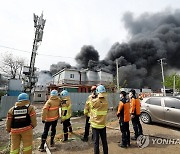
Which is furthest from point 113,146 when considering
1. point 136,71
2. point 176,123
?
point 136,71

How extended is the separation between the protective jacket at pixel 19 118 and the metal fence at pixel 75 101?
1093 cm

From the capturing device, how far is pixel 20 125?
3803 mm

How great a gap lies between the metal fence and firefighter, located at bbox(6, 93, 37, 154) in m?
10.9

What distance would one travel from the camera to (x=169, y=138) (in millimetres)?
5668

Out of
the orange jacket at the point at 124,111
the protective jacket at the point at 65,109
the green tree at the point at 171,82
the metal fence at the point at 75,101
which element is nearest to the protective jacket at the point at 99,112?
the orange jacket at the point at 124,111

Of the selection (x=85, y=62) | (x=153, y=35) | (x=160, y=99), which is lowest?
(x=160, y=99)

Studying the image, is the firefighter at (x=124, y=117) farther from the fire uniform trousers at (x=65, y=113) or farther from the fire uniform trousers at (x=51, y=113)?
the fire uniform trousers at (x=51, y=113)

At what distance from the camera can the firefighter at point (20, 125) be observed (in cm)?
380

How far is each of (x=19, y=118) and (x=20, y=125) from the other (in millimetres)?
164

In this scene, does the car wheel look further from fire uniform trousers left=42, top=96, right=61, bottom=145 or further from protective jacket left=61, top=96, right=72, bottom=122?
fire uniform trousers left=42, top=96, right=61, bottom=145

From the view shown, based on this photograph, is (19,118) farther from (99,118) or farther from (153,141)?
(153,141)

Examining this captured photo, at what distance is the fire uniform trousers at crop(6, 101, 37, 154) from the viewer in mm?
3797

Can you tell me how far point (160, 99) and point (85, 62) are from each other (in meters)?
45.3

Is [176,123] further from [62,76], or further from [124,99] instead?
[62,76]
